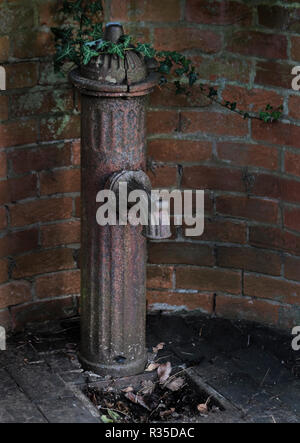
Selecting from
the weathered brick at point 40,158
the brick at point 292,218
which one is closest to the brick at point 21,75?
the weathered brick at point 40,158

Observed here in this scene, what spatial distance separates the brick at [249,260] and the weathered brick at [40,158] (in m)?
0.80

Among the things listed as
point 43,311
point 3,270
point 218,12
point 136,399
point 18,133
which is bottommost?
point 136,399

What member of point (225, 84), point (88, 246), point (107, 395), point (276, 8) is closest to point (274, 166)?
point (225, 84)

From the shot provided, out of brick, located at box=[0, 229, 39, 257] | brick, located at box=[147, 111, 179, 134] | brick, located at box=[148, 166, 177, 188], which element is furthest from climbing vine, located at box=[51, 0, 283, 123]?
brick, located at box=[0, 229, 39, 257]

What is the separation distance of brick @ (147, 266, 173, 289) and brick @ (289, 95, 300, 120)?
0.89 meters

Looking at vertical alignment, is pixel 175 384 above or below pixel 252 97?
below

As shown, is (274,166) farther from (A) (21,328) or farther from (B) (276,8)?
(A) (21,328)

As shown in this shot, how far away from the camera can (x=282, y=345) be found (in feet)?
13.0

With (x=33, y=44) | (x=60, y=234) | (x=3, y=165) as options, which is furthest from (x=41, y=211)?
(x=33, y=44)

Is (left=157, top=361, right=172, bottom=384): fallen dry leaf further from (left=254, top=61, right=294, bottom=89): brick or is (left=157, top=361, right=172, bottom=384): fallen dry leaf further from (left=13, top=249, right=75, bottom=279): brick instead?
(left=254, top=61, right=294, bottom=89): brick

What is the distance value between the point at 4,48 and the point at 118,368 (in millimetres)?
1339

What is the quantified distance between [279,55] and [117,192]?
0.92 metres

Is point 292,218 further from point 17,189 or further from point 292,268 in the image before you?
point 17,189

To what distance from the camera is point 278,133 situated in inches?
151
